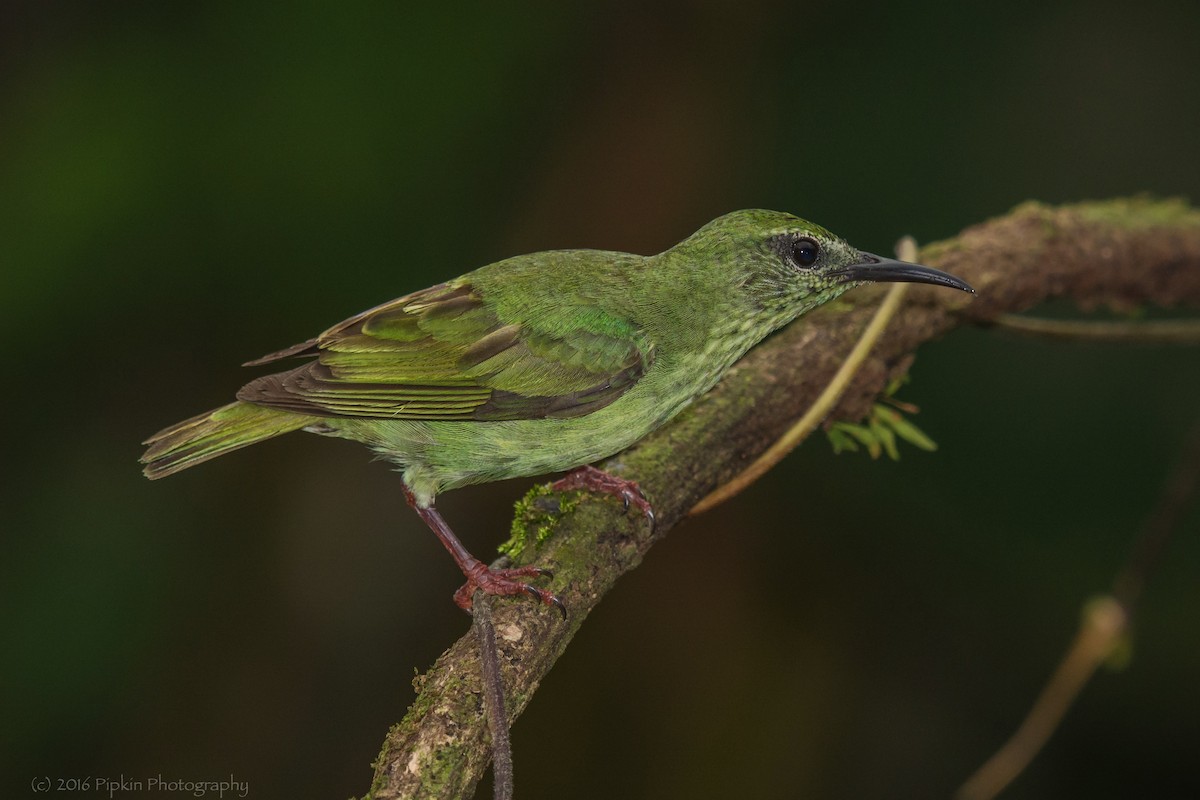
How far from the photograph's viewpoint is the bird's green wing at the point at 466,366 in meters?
3.45

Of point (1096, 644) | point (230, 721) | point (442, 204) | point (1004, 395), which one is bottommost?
point (1096, 644)

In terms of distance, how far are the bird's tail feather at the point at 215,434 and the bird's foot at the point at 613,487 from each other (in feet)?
Result: 2.91

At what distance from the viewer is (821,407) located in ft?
12.0

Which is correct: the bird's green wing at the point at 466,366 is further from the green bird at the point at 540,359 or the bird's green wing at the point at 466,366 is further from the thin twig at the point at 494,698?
the thin twig at the point at 494,698

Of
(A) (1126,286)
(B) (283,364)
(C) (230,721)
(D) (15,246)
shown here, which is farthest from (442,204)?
(A) (1126,286)

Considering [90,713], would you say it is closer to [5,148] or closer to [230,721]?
[230,721]

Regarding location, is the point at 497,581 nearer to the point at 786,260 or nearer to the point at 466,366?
the point at 466,366

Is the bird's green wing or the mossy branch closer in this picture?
the mossy branch

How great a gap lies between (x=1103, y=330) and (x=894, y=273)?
49.2 inches

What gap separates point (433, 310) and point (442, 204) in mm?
2357

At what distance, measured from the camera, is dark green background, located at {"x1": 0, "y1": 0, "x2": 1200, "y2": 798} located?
5.29 m

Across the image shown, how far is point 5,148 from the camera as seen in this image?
5.39 m

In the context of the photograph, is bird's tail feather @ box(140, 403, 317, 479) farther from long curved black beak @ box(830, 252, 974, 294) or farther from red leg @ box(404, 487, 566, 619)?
long curved black beak @ box(830, 252, 974, 294)

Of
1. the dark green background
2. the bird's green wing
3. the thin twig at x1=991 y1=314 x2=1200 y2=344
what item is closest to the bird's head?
the bird's green wing
